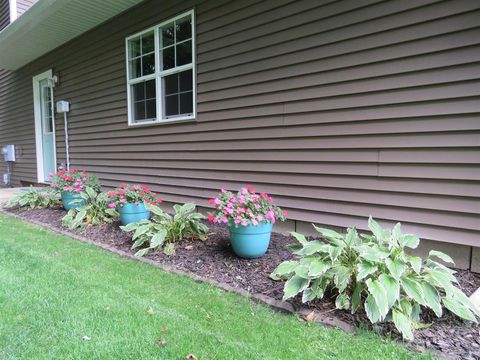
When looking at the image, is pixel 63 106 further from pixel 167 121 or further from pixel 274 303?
pixel 274 303

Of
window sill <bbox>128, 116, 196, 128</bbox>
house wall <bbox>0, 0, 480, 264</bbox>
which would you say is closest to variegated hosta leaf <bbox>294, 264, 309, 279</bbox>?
house wall <bbox>0, 0, 480, 264</bbox>

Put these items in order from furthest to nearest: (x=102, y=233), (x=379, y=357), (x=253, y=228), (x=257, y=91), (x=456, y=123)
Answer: (x=102, y=233)
(x=257, y=91)
(x=253, y=228)
(x=456, y=123)
(x=379, y=357)

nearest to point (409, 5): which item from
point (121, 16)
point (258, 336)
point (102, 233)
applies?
point (258, 336)

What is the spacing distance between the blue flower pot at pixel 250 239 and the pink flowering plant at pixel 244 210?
0.14 ft

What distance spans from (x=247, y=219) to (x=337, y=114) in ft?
4.17

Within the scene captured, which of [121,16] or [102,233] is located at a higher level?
[121,16]

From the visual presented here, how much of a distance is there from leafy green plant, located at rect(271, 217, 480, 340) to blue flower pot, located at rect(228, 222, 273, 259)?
0.58 m

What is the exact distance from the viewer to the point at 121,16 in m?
5.52

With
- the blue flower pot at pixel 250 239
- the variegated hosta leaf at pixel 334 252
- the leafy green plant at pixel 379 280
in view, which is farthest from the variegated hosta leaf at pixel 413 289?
the blue flower pot at pixel 250 239

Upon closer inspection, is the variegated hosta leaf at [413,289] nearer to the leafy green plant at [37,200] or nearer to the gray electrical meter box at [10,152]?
the leafy green plant at [37,200]

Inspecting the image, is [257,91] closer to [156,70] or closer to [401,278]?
[156,70]

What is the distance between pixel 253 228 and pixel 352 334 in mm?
1124

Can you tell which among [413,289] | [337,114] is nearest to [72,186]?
[337,114]

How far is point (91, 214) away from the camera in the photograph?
14.6 ft
